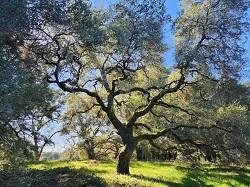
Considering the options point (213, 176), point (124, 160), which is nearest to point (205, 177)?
point (213, 176)

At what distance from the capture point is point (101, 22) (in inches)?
1016

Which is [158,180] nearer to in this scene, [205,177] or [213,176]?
[205,177]

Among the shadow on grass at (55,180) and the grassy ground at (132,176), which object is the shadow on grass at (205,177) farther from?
the shadow on grass at (55,180)

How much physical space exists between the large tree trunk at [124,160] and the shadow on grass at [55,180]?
531 cm

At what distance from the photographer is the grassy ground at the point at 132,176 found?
23047 mm

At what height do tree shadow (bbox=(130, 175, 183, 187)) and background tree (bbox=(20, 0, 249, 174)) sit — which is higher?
background tree (bbox=(20, 0, 249, 174))

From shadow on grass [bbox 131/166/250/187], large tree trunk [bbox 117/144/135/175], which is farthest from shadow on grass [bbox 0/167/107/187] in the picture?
large tree trunk [bbox 117/144/135/175]

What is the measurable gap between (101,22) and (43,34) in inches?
165

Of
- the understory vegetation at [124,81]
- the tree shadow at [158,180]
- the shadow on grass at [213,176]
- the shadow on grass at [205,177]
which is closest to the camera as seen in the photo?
the understory vegetation at [124,81]

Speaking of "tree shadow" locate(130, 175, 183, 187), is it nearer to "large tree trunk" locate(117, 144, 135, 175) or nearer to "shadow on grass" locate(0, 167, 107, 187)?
"large tree trunk" locate(117, 144, 135, 175)

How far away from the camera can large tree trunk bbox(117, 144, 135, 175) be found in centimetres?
3016

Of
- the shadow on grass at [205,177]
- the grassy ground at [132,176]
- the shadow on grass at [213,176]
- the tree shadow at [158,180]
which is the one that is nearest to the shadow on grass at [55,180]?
the grassy ground at [132,176]

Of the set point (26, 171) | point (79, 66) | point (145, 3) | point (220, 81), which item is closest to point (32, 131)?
point (26, 171)

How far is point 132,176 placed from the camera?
95.1 ft
